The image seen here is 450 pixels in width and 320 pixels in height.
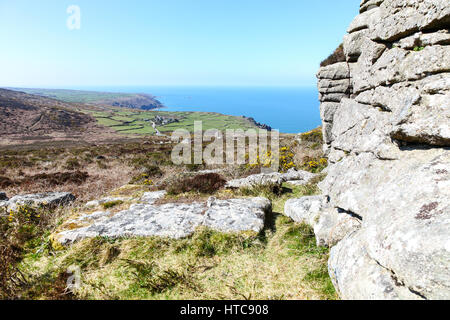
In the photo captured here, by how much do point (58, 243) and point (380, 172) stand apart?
21.7 feet

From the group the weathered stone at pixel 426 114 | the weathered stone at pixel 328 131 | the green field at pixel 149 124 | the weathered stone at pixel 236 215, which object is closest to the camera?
the weathered stone at pixel 426 114

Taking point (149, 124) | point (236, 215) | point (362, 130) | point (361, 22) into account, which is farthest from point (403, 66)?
point (149, 124)

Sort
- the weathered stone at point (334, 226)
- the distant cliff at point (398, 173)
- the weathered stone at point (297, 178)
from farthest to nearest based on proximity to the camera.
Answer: the weathered stone at point (297, 178), the weathered stone at point (334, 226), the distant cliff at point (398, 173)

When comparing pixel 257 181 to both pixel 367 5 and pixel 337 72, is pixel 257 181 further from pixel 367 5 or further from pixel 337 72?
pixel 367 5

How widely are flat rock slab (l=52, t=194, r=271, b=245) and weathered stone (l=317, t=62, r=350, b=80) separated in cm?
940

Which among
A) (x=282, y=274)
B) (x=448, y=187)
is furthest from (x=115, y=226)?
(x=448, y=187)

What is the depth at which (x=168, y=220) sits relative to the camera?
5.86 metres

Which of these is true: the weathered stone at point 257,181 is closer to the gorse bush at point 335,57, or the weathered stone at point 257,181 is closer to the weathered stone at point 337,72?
the weathered stone at point 337,72

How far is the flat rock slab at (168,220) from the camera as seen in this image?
5.34m

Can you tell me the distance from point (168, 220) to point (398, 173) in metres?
4.87

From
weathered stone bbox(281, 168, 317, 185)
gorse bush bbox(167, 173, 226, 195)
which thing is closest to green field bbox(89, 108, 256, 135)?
weathered stone bbox(281, 168, 317, 185)

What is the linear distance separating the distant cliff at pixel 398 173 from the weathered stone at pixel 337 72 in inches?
268

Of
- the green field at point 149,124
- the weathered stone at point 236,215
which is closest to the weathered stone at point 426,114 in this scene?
the weathered stone at point 236,215

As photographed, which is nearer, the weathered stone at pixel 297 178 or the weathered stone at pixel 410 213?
the weathered stone at pixel 410 213
